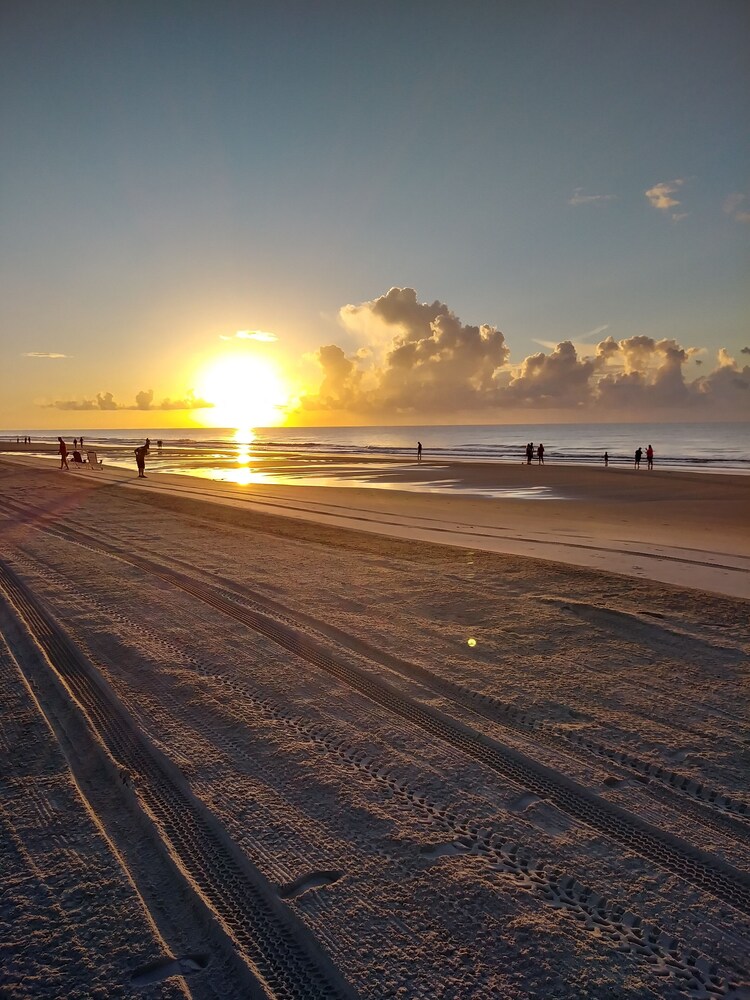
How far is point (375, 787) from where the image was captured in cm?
388

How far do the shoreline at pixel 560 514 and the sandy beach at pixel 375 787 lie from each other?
2.08 m

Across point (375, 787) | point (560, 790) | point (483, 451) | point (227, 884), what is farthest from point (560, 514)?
point (483, 451)

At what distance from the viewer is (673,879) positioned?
10.1 feet

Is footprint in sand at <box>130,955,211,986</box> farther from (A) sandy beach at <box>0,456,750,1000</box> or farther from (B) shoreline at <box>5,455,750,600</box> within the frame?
(B) shoreline at <box>5,455,750,600</box>

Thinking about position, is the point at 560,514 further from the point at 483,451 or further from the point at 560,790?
the point at 483,451

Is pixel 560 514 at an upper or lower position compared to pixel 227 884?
upper

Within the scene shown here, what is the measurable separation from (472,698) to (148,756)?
2.64 meters

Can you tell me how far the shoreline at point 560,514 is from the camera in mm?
11562

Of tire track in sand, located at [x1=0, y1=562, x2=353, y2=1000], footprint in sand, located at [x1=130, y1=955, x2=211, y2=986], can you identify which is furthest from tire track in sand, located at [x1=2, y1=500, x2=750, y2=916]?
footprint in sand, located at [x1=130, y1=955, x2=211, y2=986]

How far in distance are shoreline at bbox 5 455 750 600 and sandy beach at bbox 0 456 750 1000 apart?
2.08 meters

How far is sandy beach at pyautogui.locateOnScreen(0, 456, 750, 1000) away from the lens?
264 cm

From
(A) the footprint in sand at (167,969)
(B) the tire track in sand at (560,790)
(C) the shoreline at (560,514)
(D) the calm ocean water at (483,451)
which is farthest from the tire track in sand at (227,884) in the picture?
(D) the calm ocean water at (483,451)

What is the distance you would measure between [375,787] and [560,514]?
55.5 ft

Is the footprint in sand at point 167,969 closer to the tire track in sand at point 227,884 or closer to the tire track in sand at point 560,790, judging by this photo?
the tire track in sand at point 227,884
